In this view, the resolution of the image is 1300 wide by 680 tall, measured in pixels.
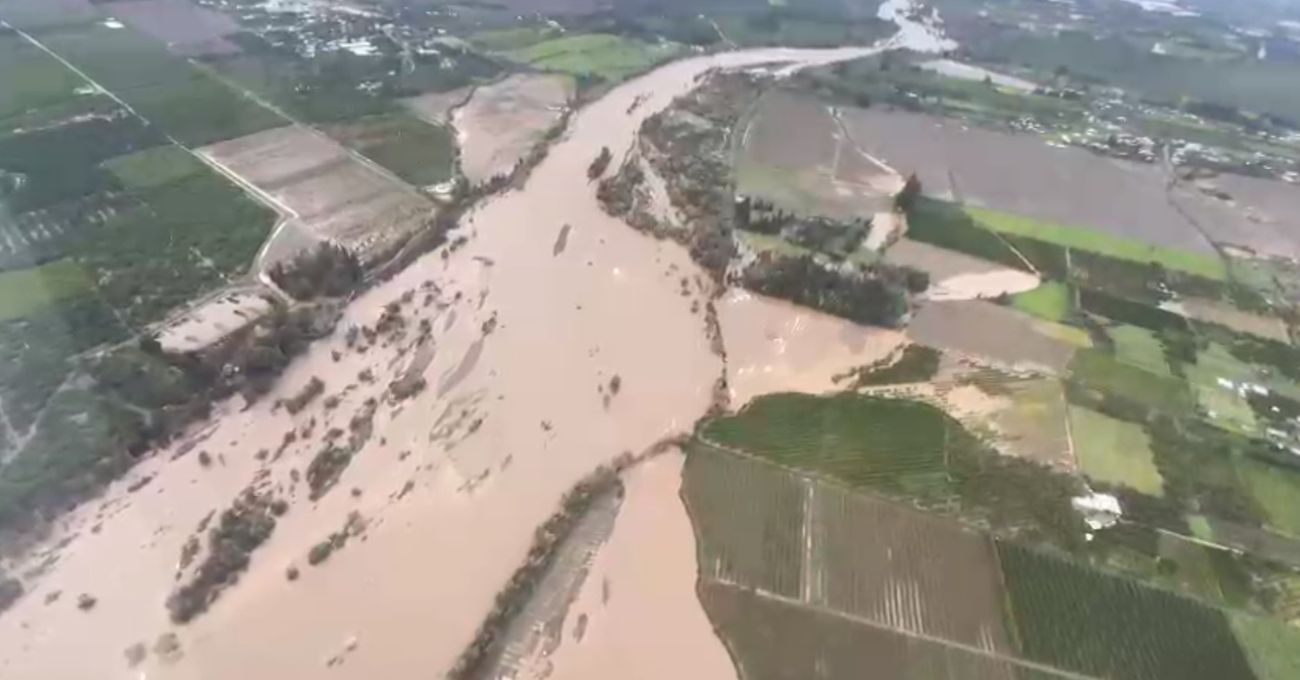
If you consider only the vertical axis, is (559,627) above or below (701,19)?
below

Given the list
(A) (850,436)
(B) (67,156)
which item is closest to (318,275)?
(B) (67,156)

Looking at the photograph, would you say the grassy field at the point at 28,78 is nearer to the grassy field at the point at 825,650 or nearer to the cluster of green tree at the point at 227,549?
the cluster of green tree at the point at 227,549

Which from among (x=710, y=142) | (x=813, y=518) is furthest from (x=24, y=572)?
(x=710, y=142)

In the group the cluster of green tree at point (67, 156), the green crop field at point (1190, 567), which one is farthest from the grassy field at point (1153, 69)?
the cluster of green tree at point (67, 156)

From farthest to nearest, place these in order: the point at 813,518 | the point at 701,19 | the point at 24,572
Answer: the point at 701,19 → the point at 813,518 → the point at 24,572

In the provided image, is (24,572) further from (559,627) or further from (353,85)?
(353,85)

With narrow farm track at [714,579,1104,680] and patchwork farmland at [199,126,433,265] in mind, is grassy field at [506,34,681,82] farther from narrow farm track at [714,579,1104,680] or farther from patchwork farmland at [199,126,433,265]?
narrow farm track at [714,579,1104,680]

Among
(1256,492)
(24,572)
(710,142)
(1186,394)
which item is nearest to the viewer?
(24,572)

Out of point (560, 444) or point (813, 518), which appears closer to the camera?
point (813, 518)

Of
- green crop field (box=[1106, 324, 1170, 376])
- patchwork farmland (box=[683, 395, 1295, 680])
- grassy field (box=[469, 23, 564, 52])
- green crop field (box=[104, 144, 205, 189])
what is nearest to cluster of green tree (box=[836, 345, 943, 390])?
patchwork farmland (box=[683, 395, 1295, 680])
